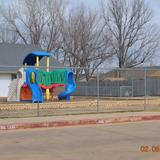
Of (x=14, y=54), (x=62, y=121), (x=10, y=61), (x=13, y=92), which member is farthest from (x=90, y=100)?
(x=14, y=54)

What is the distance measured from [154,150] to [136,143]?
54.7 inches

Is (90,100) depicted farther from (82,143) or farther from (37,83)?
(82,143)

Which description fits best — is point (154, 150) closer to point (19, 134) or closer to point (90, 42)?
point (19, 134)

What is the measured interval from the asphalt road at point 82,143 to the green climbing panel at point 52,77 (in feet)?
40.6

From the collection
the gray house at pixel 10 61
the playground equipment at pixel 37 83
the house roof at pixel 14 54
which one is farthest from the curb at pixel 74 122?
the house roof at pixel 14 54

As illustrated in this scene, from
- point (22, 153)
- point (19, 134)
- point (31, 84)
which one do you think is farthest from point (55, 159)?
point (31, 84)

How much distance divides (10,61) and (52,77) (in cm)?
1466

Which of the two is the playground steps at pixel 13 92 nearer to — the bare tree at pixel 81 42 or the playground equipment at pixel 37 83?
the playground equipment at pixel 37 83

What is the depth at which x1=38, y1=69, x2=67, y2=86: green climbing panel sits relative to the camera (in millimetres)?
28219

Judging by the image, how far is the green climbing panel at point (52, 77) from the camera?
28.2 meters

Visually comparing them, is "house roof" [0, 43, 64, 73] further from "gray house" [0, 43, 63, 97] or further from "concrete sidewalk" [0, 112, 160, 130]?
"concrete sidewalk" [0, 112, 160, 130]

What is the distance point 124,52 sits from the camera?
65.8 metres

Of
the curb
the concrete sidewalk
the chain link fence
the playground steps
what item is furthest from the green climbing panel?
the curb

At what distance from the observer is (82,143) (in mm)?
11930
